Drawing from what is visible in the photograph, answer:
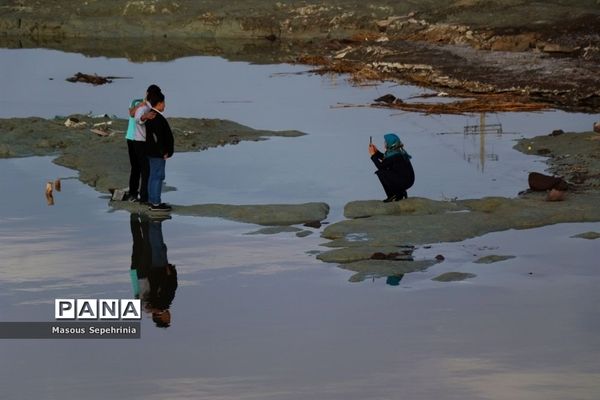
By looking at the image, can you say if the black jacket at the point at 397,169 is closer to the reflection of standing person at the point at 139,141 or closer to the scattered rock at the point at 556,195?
the scattered rock at the point at 556,195

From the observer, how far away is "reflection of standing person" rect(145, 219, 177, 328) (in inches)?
537

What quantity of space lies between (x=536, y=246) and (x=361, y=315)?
12.3 feet

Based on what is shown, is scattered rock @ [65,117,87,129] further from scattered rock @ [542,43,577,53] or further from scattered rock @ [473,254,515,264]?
scattered rock @ [542,43,577,53]

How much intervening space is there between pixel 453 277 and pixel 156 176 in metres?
5.39

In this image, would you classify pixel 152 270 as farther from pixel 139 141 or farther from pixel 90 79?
pixel 90 79

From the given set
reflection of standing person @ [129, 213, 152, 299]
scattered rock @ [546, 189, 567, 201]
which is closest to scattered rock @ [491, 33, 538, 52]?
scattered rock @ [546, 189, 567, 201]

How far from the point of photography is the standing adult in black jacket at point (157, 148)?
18.8 meters

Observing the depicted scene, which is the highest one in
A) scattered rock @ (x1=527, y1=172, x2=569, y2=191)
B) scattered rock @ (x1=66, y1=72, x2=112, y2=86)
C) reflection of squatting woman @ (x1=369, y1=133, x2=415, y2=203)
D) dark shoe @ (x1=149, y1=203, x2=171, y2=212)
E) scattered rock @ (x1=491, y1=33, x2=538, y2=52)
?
scattered rock @ (x1=491, y1=33, x2=538, y2=52)

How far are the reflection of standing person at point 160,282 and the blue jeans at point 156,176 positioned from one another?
1011mm

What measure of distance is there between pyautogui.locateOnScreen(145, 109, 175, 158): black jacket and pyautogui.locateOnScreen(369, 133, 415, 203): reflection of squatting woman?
102 inches

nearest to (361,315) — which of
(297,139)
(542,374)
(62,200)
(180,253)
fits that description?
(542,374)

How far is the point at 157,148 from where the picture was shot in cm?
1884

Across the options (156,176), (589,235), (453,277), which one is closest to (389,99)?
(156,176)

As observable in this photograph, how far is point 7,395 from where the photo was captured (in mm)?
10891
